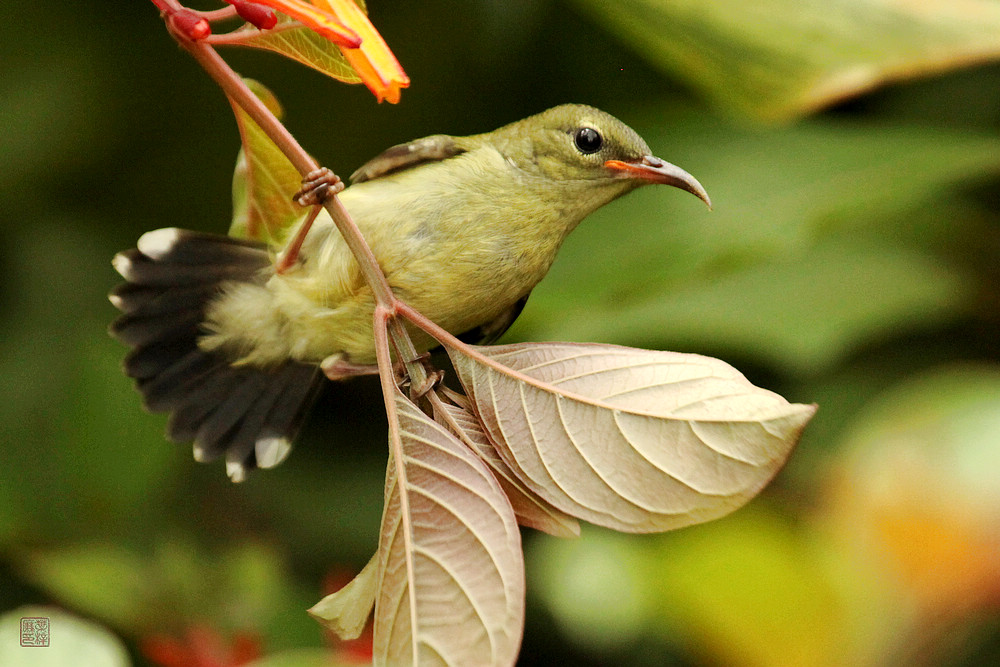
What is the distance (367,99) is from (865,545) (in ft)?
4.88

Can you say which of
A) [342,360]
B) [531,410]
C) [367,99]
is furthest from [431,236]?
[367,99]

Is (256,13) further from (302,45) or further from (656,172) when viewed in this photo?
(656,172)

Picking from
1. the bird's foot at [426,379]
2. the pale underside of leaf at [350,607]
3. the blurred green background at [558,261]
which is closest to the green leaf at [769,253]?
the blurred green background at [558,261]

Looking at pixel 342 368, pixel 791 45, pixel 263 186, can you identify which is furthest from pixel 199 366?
pixel 791 45

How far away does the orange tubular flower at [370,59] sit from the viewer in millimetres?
598

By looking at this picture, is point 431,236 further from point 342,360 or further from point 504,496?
point 504,496

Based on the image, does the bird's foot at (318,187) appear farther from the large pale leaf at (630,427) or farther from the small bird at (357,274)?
the small bird at (357,274)

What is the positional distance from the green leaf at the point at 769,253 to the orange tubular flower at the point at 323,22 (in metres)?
0.95

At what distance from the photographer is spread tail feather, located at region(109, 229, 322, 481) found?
146 centimetres

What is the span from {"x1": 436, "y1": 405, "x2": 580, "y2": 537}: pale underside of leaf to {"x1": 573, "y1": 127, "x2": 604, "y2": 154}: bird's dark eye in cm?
57

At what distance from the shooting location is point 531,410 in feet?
2.53

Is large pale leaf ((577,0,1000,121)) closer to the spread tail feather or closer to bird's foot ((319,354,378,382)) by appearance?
bird's foot ((319,354,378,382))

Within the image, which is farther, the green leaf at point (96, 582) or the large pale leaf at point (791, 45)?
the green leaf at point (96, 582)

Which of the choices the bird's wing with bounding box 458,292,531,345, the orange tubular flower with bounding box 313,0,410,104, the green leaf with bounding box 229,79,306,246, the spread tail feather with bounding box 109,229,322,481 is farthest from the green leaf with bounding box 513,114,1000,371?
the orange tubular flower with bounding box 313,0,410,104
